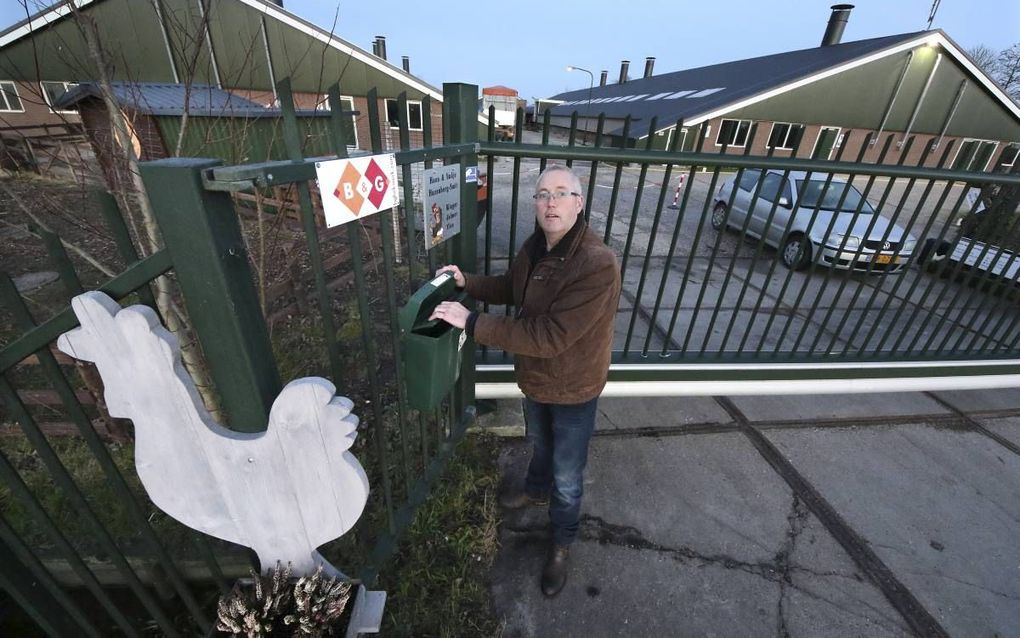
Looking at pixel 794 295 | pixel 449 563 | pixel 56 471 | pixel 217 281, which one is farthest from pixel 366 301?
pixel 794 295

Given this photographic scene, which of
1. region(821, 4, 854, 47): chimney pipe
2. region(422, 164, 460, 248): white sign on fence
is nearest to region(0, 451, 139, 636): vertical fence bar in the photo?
region(422, 164, 460, 248): white sign on fence

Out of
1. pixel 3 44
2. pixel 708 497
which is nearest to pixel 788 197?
pixel 708 497

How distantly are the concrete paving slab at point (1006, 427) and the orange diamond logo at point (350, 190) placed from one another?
5.00 meters

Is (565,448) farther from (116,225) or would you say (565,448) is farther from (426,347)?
(116,225)

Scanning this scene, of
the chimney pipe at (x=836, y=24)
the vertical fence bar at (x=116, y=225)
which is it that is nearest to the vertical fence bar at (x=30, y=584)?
the vertical fence bar at (x=116, y=225)

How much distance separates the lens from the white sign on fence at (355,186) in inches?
44.6

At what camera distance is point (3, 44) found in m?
13.7

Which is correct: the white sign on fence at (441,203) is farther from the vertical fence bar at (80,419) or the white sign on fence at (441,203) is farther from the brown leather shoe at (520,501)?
the brown leather shoe at (520,501)

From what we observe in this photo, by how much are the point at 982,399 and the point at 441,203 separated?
5055 mm

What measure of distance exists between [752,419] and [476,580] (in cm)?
253

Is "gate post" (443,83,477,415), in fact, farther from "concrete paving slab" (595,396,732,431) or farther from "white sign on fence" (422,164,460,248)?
"concrete paving slab" (595,396,732,431)

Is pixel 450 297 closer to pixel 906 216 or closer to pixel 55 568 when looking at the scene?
pixel 55 568

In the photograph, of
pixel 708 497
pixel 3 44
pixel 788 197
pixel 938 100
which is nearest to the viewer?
pixel 708 497

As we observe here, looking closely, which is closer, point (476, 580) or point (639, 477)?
point (476, 580)
